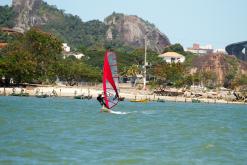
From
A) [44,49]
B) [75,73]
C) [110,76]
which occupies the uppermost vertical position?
[44,49]

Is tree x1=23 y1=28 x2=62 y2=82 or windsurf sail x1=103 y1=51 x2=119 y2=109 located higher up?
tree x1=23 y1=28 x2=62 y2=82

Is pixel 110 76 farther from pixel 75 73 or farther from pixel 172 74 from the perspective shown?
pixel 172 74

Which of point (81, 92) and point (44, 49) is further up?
point (44, 49)

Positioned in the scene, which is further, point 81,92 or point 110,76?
point 81,92

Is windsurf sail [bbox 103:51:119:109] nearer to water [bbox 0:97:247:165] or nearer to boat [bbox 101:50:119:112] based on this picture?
boat [bbox 101:50:119:112]

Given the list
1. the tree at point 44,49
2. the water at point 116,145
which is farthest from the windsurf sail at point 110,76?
the tree at point 44,49

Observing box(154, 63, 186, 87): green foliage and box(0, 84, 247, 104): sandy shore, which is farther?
box(154, 63, 186, 87): green foliage

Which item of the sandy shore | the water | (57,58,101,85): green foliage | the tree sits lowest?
the water

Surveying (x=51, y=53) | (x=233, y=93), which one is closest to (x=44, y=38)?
(x=51, y=53)

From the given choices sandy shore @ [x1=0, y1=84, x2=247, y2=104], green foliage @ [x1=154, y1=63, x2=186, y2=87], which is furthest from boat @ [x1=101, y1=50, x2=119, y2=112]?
green foliage @ [x1=154, y1=63, x2=186, y2=87]

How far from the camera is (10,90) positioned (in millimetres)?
Answer: 112188

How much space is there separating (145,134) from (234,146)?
310 inches

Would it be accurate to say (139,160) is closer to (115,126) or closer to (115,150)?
(115,150)

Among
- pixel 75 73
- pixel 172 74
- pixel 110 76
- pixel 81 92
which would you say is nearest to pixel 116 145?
pixel 110 76
